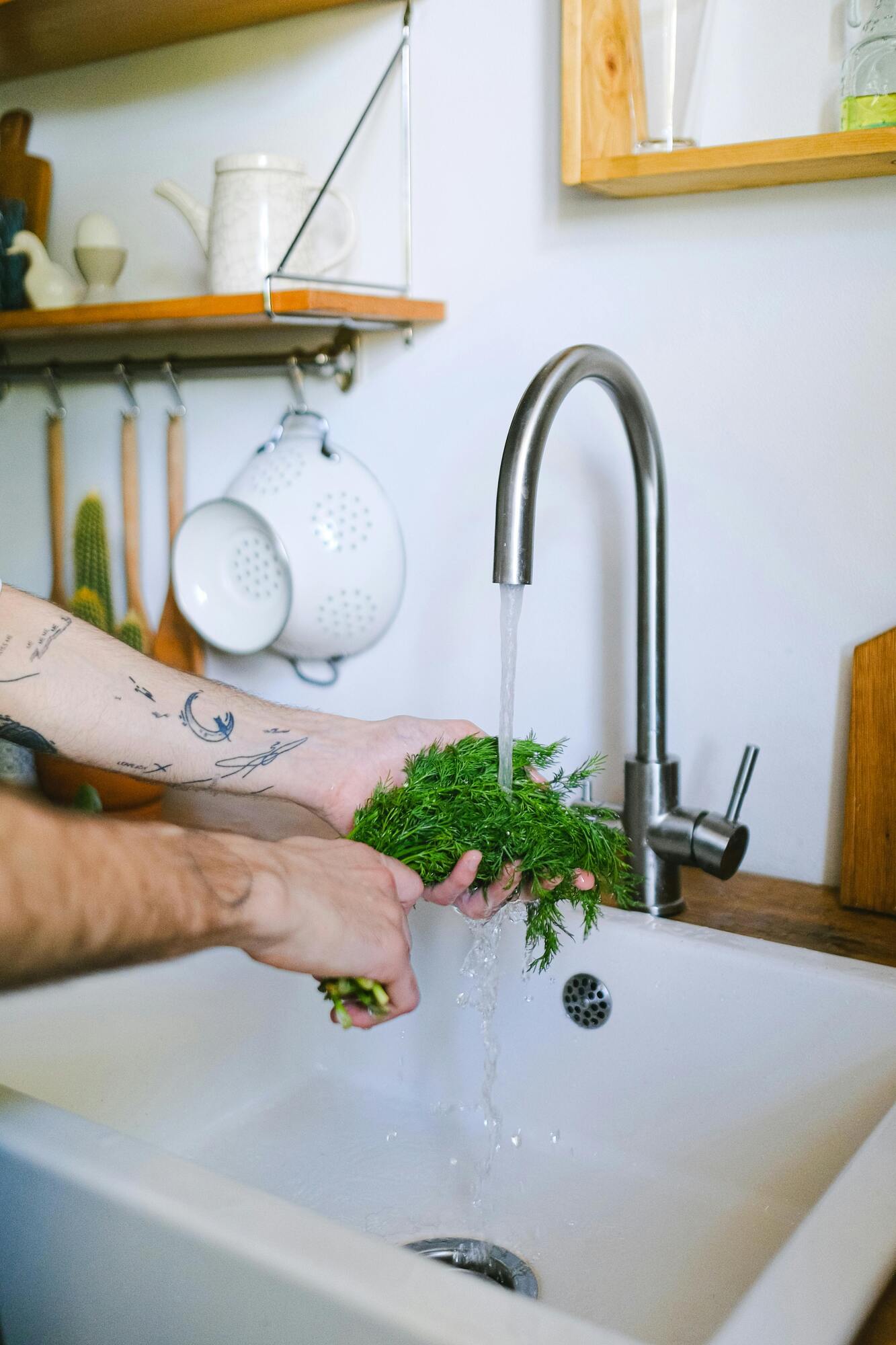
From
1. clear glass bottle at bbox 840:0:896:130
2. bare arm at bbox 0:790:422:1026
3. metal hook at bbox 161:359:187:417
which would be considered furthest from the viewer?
metal hook at bbox 161:359:187:417

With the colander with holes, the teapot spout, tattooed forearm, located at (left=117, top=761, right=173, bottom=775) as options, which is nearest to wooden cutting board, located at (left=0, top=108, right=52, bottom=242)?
the teapot spout

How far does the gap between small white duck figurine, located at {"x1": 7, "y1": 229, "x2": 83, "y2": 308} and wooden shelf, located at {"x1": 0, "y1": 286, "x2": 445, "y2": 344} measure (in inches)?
1.0

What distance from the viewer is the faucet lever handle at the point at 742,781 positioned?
100cm

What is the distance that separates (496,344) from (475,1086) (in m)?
0.71

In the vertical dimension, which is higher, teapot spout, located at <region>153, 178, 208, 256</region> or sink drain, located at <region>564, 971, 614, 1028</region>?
teapot spout, located at <region>153, 178, 208, 256</region>

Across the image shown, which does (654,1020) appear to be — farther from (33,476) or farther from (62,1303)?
(33,476)

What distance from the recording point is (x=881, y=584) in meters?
1.04

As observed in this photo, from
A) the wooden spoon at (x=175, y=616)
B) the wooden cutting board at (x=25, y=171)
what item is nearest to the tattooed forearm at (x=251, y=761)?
the wooden spoon at (x=175, y=616)

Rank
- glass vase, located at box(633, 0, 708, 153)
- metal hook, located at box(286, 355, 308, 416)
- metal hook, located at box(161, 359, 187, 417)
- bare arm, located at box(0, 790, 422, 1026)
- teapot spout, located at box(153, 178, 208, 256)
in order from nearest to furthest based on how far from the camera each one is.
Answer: bare arm, located at box(0, 790, 422, 1026), glass vase, located at box(633, 0, 708, 153), teapot spout, located at box(153, 178, 208, 256), metal hook, located at box(286, 355, 308, 416), metal hook, located at box(161, 359, 187, 417)

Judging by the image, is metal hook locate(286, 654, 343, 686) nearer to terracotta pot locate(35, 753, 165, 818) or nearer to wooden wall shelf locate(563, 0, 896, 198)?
terracotta pot locate(35, 753, 165, 818)

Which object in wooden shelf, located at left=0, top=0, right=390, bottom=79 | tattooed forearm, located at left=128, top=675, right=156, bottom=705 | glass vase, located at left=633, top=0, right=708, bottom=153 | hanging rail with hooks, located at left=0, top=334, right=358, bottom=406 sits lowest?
tattooed forearm, located at left=128, top=675, right=156, bottom=705

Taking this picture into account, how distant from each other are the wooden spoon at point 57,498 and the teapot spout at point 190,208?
17.4 inches

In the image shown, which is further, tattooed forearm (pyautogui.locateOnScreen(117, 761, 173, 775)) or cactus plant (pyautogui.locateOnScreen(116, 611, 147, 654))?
cactus plant (pyautogui.locateOnScreen(116, 611, 147, 654))

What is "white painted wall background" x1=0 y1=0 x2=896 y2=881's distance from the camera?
1.04 meters
